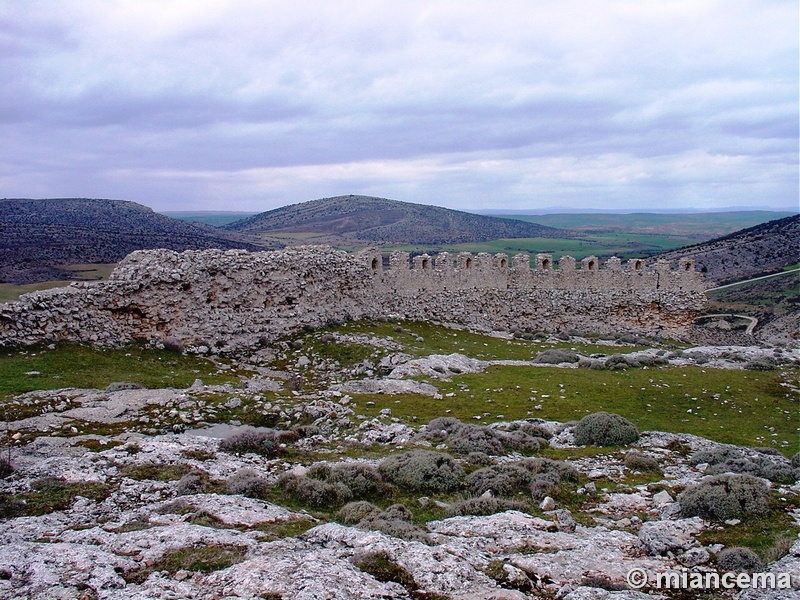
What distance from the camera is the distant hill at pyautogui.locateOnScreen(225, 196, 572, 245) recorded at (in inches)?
4417

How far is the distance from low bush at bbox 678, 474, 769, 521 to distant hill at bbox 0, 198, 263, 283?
39065 millimetres

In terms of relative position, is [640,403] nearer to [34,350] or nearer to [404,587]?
[404,587]

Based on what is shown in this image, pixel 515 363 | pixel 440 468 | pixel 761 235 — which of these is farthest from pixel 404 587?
pixel 761 235

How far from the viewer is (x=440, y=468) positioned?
10891 mm

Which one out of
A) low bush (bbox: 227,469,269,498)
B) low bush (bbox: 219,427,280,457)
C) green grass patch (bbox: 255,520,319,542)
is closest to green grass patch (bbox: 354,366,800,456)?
low bush (bbox: 219,427,280,457)

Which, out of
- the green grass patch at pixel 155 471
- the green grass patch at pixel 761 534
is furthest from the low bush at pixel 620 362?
the green grass patch at pixel 155 471

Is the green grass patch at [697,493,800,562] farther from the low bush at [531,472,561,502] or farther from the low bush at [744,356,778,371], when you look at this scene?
the low bush at [744,356,778,371]

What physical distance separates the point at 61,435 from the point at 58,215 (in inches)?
2467

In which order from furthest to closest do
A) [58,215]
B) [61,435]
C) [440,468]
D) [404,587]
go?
[58,215] < [61,435] < [440,468] < [404,587]

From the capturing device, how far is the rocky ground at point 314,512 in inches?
265

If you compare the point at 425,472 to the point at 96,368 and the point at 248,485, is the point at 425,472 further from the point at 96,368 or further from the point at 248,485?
the point at 96,368

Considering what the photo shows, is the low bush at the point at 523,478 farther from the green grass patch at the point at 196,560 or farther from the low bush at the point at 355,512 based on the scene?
the green grass patch at the point at 196,560

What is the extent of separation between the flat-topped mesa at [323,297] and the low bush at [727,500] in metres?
16.5

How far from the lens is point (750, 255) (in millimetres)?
67000
